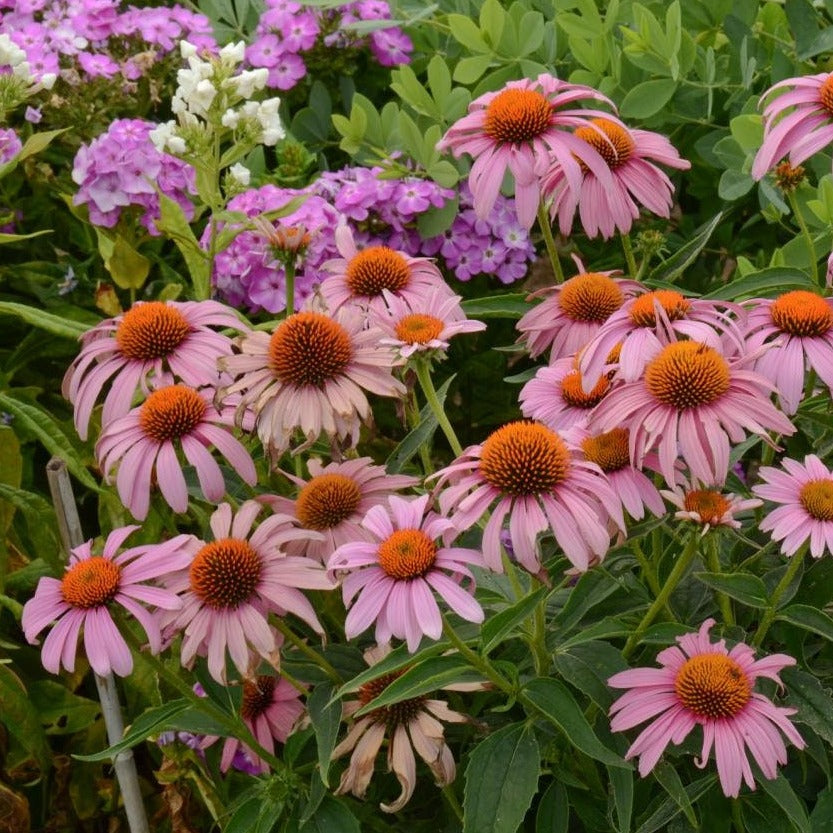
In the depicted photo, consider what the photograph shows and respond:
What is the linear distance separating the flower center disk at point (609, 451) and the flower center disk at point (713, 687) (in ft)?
0.75

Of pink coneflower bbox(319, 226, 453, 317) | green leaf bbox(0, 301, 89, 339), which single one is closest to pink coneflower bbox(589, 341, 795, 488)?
pink coneflower bbox(319, 226, 453, 317)

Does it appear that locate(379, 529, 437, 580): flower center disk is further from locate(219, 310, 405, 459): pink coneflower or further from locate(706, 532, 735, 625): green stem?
locate(706, 532, 735, 625): green stem

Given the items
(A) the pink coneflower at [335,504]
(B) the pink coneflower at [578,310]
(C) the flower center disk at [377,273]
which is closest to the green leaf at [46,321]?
(C) the flower center disk at [377,273]

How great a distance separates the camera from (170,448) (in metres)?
1.48

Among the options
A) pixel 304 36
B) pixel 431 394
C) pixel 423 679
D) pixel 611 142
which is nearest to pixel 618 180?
pixel 611 142

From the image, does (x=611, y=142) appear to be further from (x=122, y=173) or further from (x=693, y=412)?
(x=122, y=173)

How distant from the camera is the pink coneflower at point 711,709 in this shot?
1.34m

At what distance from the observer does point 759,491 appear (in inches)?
56.7

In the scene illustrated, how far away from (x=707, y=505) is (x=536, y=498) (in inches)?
7.5

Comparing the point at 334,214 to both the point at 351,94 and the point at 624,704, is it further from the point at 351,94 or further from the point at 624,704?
the point at 624,704

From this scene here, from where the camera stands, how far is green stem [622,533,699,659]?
1.35m

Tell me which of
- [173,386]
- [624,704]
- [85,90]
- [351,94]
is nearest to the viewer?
[624,704]

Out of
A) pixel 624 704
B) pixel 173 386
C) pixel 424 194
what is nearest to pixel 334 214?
pixel 424 194

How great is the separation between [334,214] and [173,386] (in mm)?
805
